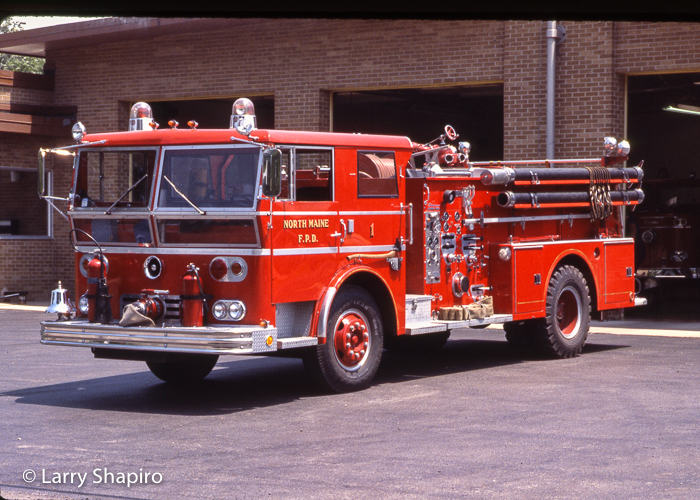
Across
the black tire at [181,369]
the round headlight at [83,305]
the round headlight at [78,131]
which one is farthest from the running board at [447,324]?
the round headlight at [78,131]

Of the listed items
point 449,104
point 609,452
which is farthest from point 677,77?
point 609,452

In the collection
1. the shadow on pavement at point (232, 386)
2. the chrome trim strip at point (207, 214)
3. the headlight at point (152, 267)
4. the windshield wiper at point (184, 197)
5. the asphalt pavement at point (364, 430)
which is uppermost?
the windshield wiper at point (184, 197)

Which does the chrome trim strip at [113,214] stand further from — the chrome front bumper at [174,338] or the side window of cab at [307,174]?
the side window of cab at [307,174]

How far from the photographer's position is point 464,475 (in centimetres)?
623

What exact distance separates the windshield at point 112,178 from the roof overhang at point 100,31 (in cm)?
892

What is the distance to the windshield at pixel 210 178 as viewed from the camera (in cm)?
890

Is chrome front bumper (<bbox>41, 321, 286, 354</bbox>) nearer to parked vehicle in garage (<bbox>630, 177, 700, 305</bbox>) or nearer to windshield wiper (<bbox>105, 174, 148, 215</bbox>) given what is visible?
windshield wiper (<bbox>105, 174, 148, 215</bbox>)

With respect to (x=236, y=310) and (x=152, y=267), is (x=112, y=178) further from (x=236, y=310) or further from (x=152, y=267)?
(x=236, y=310)

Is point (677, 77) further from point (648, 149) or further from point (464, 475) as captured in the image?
point (464, 475)

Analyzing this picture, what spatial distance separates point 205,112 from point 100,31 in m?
5.93

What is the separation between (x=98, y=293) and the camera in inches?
362

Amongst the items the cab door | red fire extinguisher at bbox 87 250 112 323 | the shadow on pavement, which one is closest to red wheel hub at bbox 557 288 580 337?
the shadow on pavement

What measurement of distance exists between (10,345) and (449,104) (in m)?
15.8

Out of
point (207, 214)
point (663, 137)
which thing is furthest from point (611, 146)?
point (663, 137)
